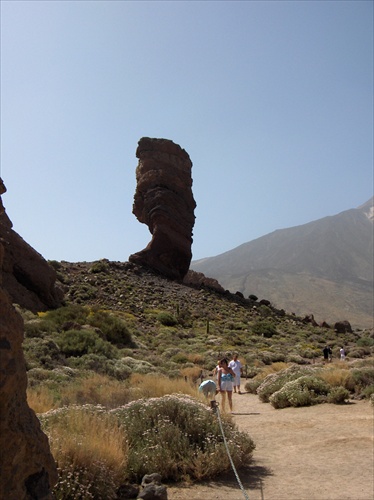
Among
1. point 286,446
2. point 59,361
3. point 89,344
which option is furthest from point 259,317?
point 286,446

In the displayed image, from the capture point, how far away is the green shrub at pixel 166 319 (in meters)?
38.1

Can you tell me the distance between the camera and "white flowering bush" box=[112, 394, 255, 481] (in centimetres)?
673

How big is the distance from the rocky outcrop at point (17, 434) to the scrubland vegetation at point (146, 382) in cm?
198

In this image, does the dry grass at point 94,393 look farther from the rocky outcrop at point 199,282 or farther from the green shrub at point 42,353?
the rocky outcrop at point 199,282

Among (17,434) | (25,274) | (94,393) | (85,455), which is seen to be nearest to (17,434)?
(17,434)

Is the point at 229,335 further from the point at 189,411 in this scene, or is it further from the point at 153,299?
the point at 189,411

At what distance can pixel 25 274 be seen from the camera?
26812mm

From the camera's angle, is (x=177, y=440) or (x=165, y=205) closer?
(x=177, y=440)

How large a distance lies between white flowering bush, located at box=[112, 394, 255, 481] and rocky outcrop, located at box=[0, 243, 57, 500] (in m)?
3.55

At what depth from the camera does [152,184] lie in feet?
171

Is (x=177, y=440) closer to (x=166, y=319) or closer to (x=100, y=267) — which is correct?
(x=166, y=319)

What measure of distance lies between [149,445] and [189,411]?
48.9 inches

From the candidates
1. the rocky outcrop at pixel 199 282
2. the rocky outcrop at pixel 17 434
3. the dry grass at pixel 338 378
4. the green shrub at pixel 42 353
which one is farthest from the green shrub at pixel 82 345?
the rocky outcrop at pixel 199 282

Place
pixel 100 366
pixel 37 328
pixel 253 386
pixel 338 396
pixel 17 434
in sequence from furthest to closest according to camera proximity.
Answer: pixel 37 328 → pixel 253 386 → pixel 100 366 → pixel 338 396 → pixel 17 434
